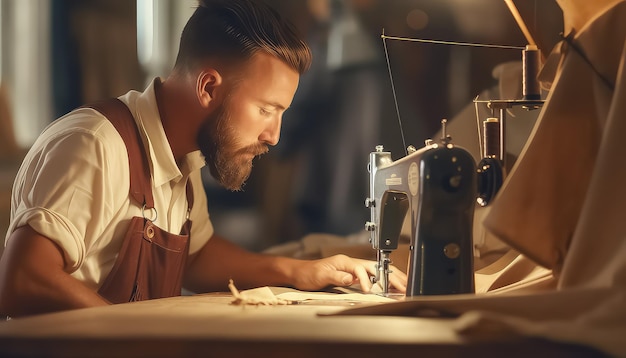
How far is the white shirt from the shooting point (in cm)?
178

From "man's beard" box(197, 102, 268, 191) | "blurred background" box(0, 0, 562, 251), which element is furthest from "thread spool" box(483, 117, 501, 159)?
"man's beard" box(197, 102, 268, 191)

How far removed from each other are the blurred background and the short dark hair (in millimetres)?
117

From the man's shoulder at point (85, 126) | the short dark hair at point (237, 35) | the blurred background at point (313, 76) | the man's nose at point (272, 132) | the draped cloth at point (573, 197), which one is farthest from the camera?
the blurred background at point (313, 76)

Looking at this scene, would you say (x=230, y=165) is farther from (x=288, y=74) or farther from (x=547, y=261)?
(x=547, y=261)

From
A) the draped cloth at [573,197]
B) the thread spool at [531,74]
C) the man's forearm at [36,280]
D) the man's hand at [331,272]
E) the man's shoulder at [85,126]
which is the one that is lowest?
the man's hand at [331,272]

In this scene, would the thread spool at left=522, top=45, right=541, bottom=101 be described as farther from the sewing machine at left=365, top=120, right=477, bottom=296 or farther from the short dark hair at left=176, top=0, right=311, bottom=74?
the short dark hair at left=176, top=0, right=311, bottom=74

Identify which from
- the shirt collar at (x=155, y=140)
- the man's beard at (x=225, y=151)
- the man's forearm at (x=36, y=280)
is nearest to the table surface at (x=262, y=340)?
the man's forearm at (x=36, y=280)

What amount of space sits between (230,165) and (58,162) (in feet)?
2.29

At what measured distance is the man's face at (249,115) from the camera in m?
2.32

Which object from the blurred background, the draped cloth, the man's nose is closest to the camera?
the draped cloth

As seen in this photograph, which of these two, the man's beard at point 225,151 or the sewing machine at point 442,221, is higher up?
the man's beard at point 225,151

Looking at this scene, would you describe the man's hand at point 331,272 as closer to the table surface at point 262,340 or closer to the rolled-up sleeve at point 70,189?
the rolled-up sleeve at point 70,189

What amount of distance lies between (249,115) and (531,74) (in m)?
0.94

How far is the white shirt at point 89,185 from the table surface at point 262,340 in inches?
27.7
